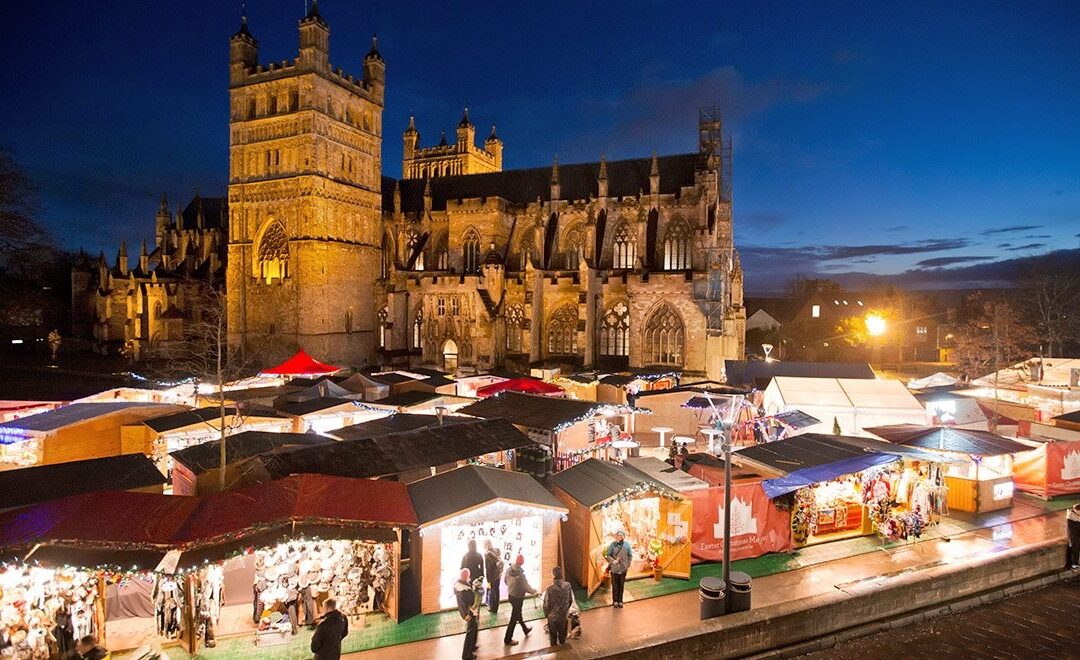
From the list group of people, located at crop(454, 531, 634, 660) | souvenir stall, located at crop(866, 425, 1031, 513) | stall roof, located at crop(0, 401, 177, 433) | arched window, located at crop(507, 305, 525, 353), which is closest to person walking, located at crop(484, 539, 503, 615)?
group of people, located at crop(454, 531, 634, 660)

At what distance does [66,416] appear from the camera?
1522 cm

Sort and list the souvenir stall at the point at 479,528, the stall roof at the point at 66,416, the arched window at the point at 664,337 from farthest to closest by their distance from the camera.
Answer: the arched window at the point at 664,337 < the stall roof at the point at 66,416 < the souvenir stall at the point at 479,528

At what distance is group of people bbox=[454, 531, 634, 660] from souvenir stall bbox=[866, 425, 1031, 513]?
27.9 feet

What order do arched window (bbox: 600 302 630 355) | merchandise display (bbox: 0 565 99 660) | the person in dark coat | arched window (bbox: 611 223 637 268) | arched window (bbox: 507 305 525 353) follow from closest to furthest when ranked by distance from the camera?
1. the person in dark coat
2. merchandise display (bbox: 0 565 99 660)
3. arched window (bbox: 600 302 630 355)
4. arched window (bbox: 507 305 525 353)
5. arched window (bbox: 611 223 637 268)

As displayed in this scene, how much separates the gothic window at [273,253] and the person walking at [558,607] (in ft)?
108

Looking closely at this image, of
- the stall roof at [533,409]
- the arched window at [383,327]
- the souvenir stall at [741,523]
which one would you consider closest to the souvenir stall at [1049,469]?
the souvenir stall at [741,523]

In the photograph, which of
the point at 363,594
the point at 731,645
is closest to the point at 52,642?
the point at 363,594

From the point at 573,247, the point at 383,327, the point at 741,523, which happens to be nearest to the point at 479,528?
the point at 741,523

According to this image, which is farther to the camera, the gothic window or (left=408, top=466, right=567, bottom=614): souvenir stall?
the gothic window

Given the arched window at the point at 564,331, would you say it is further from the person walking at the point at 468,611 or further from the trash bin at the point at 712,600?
the person walking at the point at 468,611

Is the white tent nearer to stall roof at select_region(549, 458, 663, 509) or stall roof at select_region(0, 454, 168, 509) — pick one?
stall roof at select_region(549, 458, 663, 509)

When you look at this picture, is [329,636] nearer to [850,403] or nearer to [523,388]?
[523,388]

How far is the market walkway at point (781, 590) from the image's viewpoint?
8.03 meters

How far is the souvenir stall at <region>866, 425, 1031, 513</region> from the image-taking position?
519 inches
